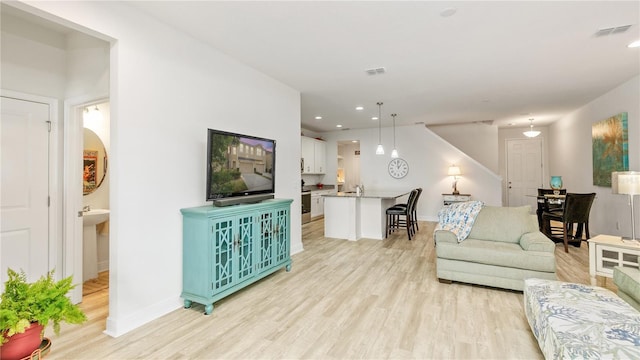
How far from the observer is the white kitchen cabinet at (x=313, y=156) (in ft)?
25.9

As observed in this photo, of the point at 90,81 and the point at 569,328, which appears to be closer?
the point at 569,328

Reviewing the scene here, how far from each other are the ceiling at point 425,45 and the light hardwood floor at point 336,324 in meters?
2.66

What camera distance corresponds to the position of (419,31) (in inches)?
110

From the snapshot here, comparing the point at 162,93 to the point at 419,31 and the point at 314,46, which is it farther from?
the point at 419,31

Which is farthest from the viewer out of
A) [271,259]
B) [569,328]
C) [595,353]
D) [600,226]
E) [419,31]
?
[600,226]

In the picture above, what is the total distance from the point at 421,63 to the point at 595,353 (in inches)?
126

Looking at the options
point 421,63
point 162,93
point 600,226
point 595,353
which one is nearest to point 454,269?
point 595,353

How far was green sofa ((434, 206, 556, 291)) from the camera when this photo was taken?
296cm

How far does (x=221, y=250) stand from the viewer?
8.92ft

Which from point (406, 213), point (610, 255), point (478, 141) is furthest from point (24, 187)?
point (478, 141)

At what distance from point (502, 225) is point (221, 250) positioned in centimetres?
335

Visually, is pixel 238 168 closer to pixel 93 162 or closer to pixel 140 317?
pixel 140 317

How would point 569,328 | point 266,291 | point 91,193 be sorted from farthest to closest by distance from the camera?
point 91,193
point 266,291
point 569,328

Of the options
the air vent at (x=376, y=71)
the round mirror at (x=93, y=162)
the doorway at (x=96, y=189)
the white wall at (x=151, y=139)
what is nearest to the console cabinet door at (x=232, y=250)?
the white wall at (x=151, y=139)
